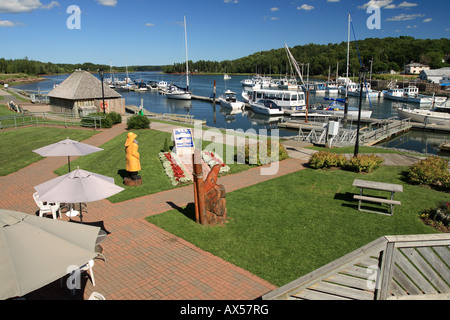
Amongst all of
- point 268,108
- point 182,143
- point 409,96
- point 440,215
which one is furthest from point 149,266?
point 409,96

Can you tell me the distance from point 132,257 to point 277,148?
10999 millimetres

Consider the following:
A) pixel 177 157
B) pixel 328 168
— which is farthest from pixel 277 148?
pixel 177 157

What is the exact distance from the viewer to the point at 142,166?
16.0 m

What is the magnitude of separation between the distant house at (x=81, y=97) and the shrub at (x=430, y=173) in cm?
2654

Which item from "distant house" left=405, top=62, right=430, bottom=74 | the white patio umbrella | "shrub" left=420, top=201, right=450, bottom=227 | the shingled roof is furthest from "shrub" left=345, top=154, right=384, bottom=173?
"distant house" left=405, top=62, right=430, bottom=74

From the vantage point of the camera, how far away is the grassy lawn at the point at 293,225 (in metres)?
8.28

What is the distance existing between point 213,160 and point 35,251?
11.7 m

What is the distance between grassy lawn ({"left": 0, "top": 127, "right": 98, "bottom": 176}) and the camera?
17000 millimetres

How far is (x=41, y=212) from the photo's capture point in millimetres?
10109

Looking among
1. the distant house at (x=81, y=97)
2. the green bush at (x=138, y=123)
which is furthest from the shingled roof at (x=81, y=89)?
the green bush at (x=138, y=123)

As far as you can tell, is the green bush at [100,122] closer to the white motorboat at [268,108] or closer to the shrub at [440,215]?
the shrub at [440,215]

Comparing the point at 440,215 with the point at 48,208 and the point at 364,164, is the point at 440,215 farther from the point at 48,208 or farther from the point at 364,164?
the point at 48,208

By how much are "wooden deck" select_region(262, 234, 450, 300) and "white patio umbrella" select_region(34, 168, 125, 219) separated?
5291 mm

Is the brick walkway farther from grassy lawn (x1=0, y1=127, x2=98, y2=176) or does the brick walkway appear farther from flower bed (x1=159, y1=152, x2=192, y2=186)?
grassy lawn (x1=0, y1=127, x2=98, y2=176)
